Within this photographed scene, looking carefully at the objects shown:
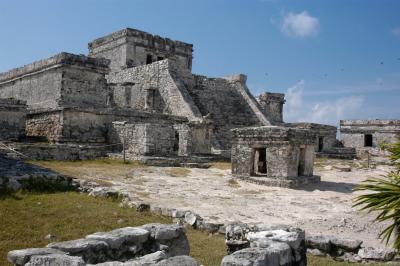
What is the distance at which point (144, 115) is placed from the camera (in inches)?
797

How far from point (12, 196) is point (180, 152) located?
10.6 meters

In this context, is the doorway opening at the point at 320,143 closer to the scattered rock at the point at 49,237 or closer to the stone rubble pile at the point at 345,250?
the stone rubble pile at the point at 345,250

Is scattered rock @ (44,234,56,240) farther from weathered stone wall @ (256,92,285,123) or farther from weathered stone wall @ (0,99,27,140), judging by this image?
weathered stone wall @ (256,92,285,123)

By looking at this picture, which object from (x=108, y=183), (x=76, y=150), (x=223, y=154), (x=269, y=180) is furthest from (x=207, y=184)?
(x=223, y=154)

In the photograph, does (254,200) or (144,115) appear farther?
(144,115)

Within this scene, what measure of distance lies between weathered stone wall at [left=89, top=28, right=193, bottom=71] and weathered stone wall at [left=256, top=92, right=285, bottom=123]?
19.8 feet

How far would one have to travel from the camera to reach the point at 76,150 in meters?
15.1

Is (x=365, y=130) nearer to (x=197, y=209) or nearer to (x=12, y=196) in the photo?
(x=197, y=209)

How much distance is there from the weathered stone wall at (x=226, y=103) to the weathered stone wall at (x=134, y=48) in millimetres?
2893

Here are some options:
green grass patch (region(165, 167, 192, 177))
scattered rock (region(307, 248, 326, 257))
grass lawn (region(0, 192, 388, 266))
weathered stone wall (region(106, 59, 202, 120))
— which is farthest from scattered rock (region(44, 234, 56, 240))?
weathered stone wall (region(106, 59, 202, 120))

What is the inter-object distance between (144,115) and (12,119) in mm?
5943

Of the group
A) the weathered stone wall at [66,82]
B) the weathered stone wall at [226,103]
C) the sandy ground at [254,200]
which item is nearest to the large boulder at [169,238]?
the sandy ground at [254,200]

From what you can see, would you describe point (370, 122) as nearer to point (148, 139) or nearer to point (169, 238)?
point (148, 139)

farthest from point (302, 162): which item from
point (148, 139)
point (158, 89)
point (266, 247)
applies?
point (158, 89)
